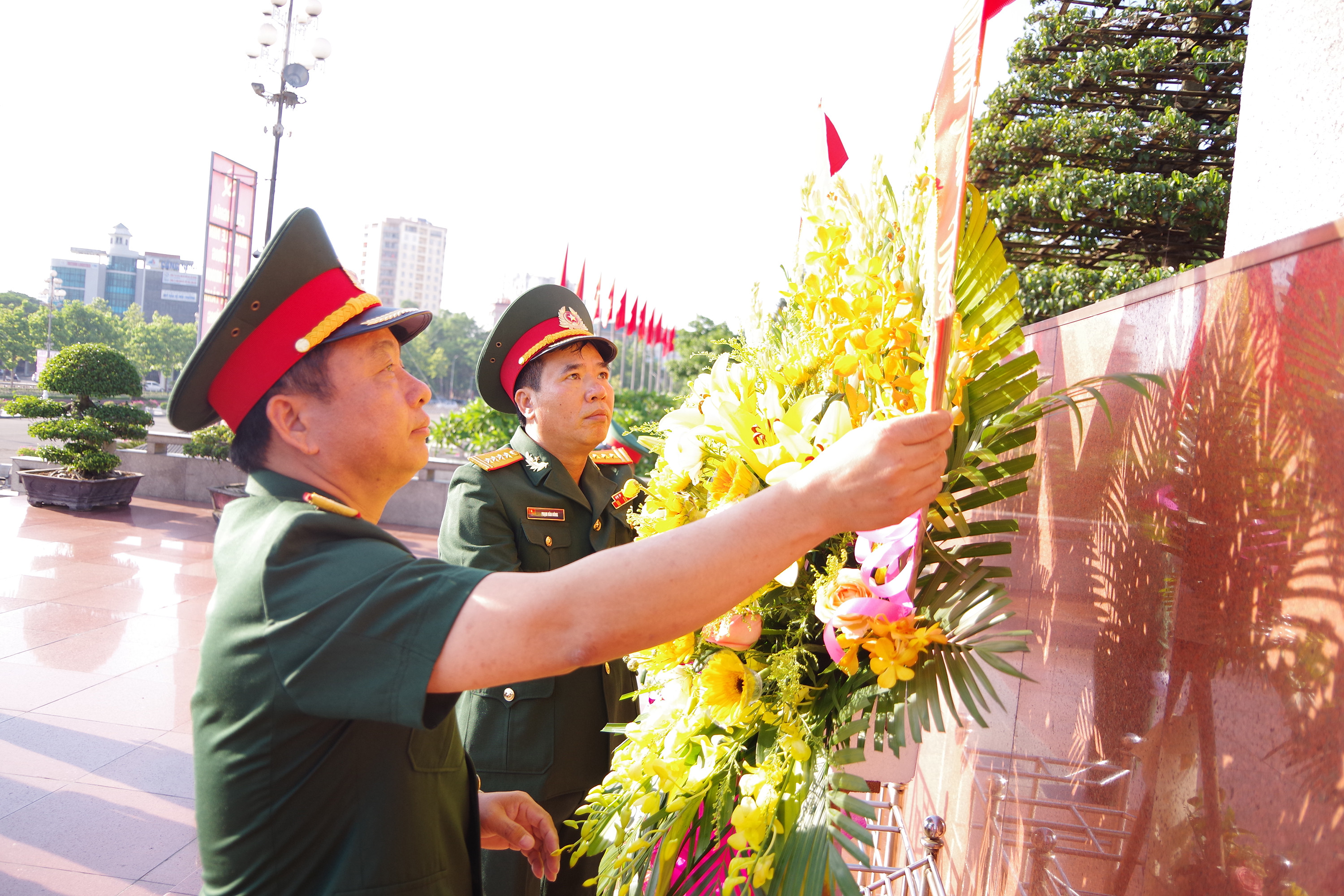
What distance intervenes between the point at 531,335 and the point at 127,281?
111 meters

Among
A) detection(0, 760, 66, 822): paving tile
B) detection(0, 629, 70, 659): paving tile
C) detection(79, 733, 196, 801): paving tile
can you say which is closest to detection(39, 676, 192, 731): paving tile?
detection(79, 733, 196, 801): paving tile

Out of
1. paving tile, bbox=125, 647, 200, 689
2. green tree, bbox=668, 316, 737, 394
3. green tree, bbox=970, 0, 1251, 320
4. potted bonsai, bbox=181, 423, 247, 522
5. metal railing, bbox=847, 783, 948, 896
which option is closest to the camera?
metal railing, bbox=847, 783, 948, 896

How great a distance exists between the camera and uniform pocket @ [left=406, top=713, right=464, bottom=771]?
1401 millimetres

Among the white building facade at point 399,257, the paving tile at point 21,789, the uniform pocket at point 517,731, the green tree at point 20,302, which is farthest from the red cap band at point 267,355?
the white building facade at point 399,257

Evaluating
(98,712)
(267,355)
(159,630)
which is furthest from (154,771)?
(267,355)

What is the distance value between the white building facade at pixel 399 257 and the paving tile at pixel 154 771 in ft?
337

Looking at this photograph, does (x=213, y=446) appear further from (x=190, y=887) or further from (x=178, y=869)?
(x=190, y=887)

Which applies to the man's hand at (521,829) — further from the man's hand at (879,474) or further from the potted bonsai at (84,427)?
the potted bonsai at (84,427)

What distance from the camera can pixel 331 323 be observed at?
1.43 m

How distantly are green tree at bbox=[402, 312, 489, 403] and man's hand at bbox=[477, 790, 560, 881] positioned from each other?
82.5 m

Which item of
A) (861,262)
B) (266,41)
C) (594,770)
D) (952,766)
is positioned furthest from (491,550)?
(266,41)

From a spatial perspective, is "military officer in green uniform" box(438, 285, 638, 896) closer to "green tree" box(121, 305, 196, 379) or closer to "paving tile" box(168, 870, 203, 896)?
"paving tile" box(168, 870, 203, 896)

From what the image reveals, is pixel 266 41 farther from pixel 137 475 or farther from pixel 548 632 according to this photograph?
pixel 548 632

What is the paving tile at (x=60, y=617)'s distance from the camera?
638 cm
